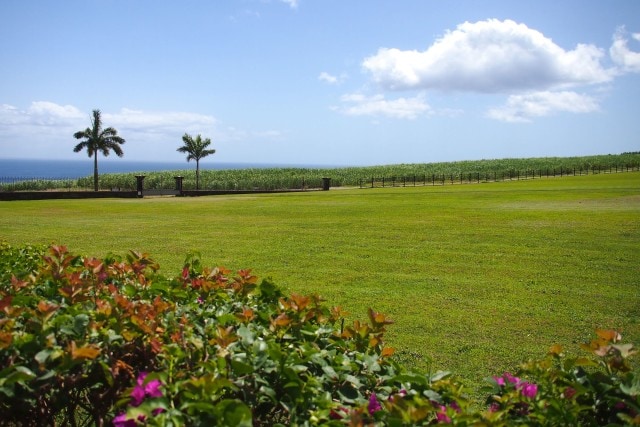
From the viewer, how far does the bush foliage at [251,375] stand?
1.57 metres

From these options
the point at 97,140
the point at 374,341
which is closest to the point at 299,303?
the point at 374,341

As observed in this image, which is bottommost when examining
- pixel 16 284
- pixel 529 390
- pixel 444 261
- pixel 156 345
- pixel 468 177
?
pixel 444 261

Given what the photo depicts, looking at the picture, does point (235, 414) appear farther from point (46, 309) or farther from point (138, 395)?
point (46, 309)

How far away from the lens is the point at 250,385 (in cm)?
178

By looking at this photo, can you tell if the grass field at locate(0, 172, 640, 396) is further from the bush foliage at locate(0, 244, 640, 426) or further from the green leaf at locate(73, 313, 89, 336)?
the green leaf at locate(73, 313, 89, 336)

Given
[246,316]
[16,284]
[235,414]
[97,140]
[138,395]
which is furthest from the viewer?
[97,140]

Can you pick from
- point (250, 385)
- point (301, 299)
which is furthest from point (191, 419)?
point (301, 299)

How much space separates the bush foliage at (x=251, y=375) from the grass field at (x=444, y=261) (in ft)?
1.01

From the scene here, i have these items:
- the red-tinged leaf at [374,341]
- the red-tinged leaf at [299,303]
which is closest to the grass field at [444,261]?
the red-tinged leaf at [374,341]

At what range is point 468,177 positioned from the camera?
2244 inches

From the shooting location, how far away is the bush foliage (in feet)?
5.14

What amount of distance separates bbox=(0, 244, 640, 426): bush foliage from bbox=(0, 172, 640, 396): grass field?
0.31 metres

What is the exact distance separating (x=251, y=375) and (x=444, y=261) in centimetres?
768

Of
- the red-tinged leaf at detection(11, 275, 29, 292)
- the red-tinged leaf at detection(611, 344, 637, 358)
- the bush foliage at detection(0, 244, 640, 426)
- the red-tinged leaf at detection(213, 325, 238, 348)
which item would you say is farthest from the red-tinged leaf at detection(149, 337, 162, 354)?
the red-tinged leaf at detection(611, 344, 637, 358)
